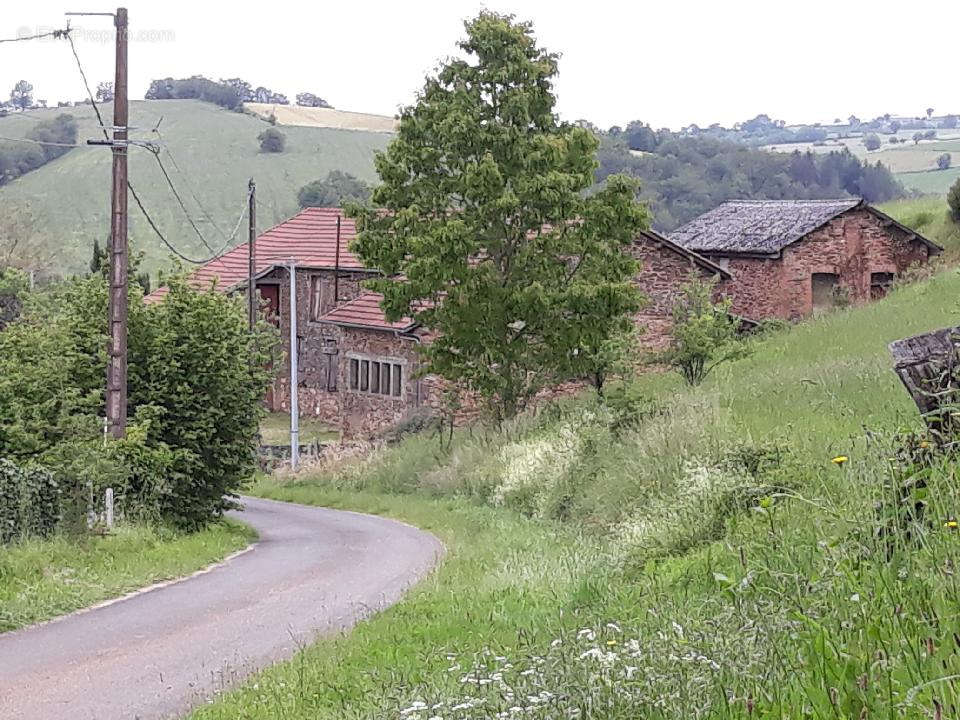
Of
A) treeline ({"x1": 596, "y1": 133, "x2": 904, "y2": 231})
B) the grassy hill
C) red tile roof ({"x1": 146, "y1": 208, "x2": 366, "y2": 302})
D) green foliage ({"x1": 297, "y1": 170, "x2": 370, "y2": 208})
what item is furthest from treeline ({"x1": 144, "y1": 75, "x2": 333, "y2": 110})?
red tile roof ({"x1": 146, "y1": 208, "x2": 366, "y2": 302})

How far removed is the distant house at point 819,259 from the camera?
44.5 meters

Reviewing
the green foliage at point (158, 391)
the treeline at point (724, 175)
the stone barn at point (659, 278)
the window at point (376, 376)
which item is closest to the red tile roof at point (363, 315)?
the window at point (376, 376)

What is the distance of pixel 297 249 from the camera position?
185ft

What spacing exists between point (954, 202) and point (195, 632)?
119ft

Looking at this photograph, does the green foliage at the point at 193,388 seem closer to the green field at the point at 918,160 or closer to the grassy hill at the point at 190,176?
the green field at the point at 918,160

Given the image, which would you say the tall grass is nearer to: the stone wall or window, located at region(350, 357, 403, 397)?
window, located at region(350, 357, 403, 397)

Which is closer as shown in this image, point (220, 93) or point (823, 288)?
point (823, 288)

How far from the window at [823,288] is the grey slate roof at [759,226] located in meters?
1.88

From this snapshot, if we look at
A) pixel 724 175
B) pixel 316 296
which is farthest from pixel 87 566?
pixel 724 175

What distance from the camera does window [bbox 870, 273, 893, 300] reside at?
45.4m

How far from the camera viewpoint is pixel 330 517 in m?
29.1

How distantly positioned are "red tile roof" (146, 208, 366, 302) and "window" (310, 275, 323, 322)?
69 centimetres

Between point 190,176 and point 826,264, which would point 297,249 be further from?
point 190,176

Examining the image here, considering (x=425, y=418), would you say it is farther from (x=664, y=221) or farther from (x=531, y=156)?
(x=664, y=221)
